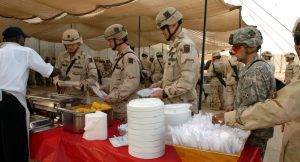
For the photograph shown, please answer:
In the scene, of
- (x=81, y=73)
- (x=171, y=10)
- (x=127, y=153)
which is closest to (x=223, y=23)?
(x=81, y=73)

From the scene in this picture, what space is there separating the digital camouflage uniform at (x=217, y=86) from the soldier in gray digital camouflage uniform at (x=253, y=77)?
844 centimetres

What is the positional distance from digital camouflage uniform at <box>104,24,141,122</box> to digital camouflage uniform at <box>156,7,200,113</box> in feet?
1.18

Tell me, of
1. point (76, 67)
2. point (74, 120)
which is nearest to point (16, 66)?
point (74, 120)

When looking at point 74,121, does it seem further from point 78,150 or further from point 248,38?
→ point 248,38

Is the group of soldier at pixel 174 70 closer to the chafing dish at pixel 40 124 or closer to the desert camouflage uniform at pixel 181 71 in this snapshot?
the desert camouflage uniform at pixel 181 71

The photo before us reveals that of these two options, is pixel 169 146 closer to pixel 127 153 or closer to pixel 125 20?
pixel 127 153

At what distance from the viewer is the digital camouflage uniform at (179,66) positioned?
3156mm

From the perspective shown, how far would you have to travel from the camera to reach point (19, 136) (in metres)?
2.96

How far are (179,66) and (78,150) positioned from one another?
136 centimetres

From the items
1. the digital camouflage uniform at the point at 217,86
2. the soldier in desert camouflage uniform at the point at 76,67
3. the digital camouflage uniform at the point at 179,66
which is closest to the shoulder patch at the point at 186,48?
the digital camouflage uniform at the point at 179,66

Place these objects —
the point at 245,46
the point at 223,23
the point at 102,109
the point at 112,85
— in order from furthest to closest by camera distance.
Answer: the point at 223,23 < the point at 112,85 < the point at 102,109 < the point at 245,46

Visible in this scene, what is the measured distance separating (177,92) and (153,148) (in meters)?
1.13

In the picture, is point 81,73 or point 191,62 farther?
point 81,73

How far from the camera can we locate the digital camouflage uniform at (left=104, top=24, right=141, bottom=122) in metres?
3.55
